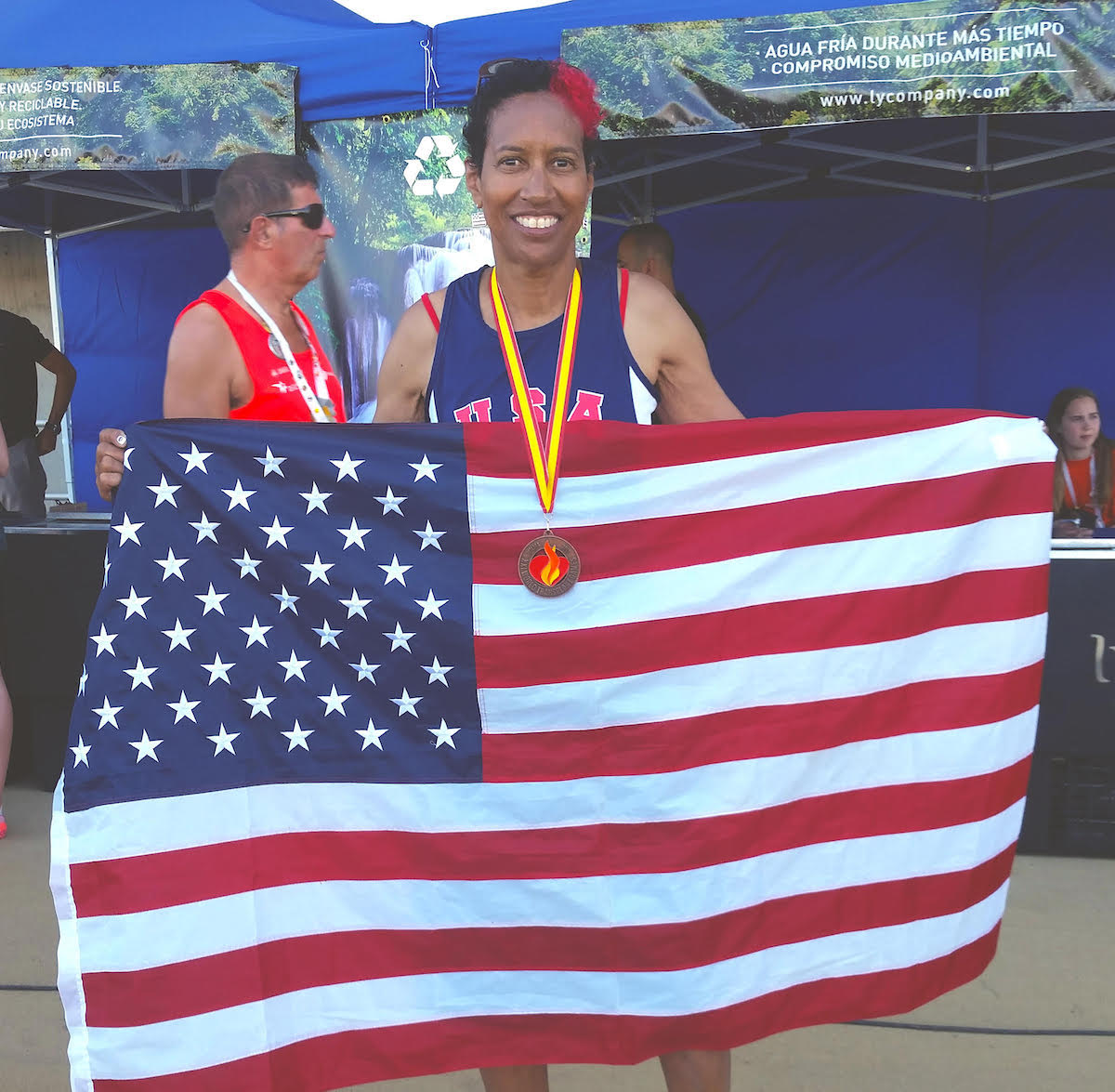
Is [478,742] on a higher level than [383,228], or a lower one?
lower

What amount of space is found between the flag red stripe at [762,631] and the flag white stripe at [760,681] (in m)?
0.01

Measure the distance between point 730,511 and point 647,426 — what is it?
22 centimetres

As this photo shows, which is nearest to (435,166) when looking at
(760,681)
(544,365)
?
(544,365)

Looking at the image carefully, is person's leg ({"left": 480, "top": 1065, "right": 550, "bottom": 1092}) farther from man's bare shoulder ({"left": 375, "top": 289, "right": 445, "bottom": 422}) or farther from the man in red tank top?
the man in red tank top

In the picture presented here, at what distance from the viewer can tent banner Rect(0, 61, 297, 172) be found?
4797mm

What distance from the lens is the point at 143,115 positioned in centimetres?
489

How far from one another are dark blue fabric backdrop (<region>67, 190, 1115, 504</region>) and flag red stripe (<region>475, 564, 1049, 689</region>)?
593 centimetres

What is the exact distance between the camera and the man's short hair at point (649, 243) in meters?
5.41

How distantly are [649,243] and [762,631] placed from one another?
150 inches

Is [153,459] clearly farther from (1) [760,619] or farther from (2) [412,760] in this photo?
(1) [760,619]

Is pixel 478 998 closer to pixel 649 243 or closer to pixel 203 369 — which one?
pixel 203 369

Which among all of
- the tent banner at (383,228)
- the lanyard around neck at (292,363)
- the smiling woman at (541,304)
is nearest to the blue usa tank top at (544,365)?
the smiling woman at (541,304)

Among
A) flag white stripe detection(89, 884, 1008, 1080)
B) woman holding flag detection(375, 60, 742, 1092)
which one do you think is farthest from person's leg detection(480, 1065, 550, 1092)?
flag white stripe detection(89, 884, 1008, 1080)

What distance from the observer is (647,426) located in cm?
197
